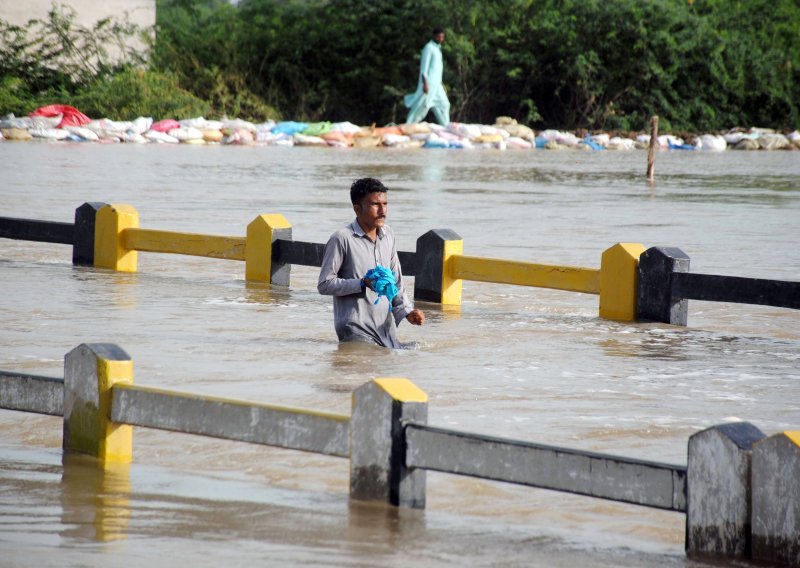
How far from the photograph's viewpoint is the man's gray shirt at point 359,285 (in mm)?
8172

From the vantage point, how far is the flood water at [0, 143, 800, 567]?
488 centimetres

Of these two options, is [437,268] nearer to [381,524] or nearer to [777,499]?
[381,524]

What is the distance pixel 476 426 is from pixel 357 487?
1.62 metres

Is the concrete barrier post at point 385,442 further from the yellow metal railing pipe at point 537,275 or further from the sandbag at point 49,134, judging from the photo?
the sandbag at point 49,134

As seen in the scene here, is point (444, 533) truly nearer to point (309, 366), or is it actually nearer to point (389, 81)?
point (309, 366)

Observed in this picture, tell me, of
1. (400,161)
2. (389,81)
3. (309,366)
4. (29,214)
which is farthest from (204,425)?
(389,81)

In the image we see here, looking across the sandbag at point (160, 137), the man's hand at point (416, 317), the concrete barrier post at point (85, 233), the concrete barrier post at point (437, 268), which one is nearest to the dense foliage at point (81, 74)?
the sandbag at point (160, 137)

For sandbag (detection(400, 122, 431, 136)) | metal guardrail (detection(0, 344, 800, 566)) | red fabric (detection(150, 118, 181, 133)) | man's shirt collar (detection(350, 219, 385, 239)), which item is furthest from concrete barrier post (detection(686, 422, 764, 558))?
sandbag (detection(400, 122, 431, 136))

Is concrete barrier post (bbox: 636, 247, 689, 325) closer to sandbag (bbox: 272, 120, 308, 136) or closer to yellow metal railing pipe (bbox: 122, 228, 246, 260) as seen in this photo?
yellow metal railing pipe (bbox: 122, 228, 246, 260)

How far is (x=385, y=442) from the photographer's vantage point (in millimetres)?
4949

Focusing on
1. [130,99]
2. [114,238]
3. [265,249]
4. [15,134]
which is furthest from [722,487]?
[130,99]

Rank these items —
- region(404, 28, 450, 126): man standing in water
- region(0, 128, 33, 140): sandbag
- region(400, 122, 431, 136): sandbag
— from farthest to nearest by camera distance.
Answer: region(400, 122, 431, 136): sandbag, region(404, 28, 450, 126): man standing in water, region(0, 128, 33, 140): sandbag

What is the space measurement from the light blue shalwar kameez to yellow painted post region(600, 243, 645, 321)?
89.1 ft

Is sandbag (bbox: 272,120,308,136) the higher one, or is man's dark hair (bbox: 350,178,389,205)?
sandbag (bbox: 272,120,308,136)
